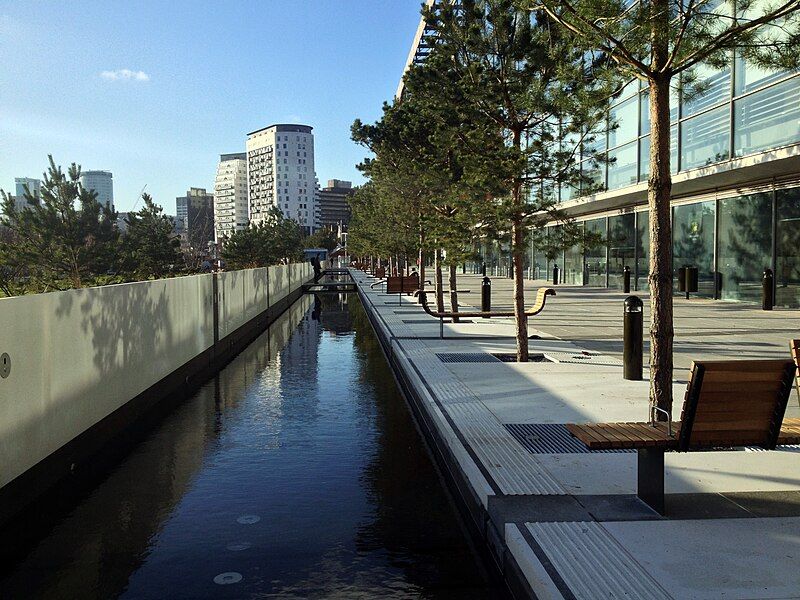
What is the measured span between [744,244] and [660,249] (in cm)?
2159

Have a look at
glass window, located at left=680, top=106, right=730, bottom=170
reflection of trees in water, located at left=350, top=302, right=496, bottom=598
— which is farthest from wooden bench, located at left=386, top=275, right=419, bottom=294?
reflection of trees in water, located at left=350, top=302, right=496, bottom=598

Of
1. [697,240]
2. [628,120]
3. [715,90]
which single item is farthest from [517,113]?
[628,120]

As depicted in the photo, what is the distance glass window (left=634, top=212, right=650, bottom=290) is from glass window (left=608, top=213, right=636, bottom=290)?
0.52m

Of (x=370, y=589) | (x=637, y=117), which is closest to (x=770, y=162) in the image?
(x=637, y=117)

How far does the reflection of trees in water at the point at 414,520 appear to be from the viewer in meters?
4.34

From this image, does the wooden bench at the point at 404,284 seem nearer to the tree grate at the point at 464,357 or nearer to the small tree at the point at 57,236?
the tree grate at the point at 464,357

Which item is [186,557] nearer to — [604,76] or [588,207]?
[604,76]

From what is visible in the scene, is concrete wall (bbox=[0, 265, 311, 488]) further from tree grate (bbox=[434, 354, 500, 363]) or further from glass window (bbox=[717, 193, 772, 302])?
glass window (bbox=[717, 193, 772, 302])

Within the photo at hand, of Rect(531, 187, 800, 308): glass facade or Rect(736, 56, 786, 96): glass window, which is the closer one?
Rect(736, 56, 786, 96): glass window

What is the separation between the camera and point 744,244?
25453 millimetres

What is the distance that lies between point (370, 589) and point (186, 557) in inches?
47.9

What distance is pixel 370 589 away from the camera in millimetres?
4109

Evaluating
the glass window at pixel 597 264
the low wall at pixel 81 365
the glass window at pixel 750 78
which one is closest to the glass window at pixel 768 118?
the glass window at pixel 750 78

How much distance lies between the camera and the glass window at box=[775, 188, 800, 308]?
74.4ft
